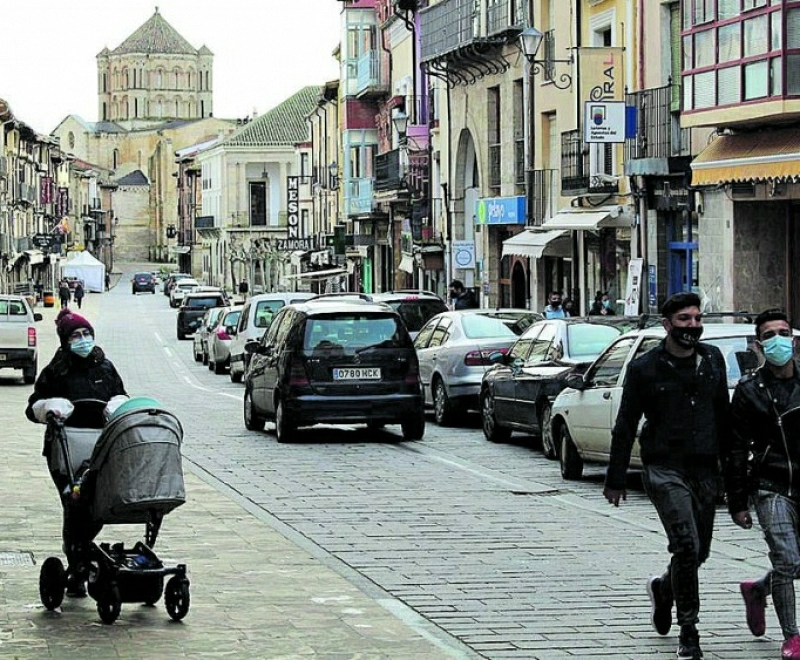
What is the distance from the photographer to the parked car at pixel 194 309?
6138cm

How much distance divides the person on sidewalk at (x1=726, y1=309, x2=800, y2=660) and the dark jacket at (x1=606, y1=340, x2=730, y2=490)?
10 cm

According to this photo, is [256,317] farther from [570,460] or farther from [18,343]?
[570,460]

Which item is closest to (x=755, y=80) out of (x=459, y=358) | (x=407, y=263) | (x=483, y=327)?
(x=483, y=327)

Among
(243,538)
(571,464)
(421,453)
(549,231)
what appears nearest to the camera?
(243,538)

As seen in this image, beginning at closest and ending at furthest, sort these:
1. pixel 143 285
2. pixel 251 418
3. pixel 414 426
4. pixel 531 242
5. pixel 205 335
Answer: pixel 414 426 → pixel 251 418 → pixel 531 242 → pixel 205 335 → pixel 143 285

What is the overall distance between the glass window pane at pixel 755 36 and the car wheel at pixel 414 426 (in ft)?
23.9

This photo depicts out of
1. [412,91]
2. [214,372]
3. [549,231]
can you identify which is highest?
[412,91]

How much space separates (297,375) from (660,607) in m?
12.2

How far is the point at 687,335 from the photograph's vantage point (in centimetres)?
860

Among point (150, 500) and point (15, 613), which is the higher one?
point (150, 500)

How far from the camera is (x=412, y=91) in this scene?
56438 mm

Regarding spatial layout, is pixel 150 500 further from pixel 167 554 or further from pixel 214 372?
pixel 214 372

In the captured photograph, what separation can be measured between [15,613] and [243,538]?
337 cm

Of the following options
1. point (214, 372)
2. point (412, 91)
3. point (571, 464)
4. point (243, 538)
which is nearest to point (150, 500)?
point (243, 538)
